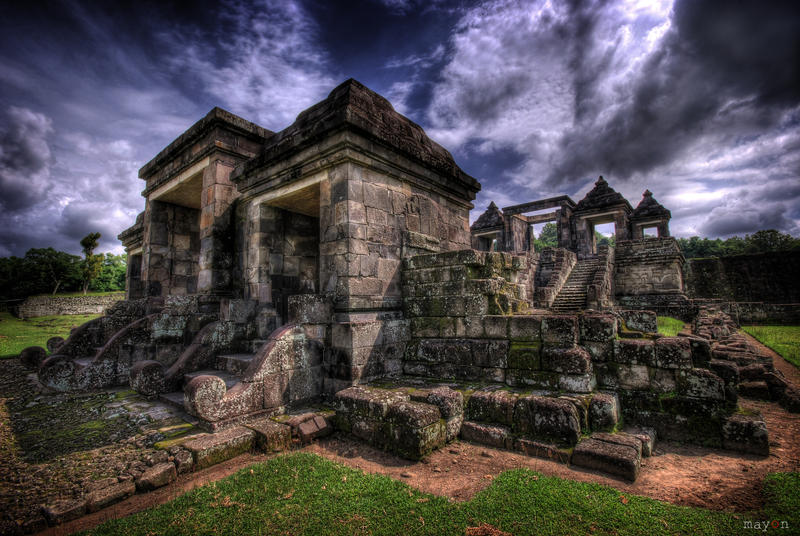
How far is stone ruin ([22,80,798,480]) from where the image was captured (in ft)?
10.6

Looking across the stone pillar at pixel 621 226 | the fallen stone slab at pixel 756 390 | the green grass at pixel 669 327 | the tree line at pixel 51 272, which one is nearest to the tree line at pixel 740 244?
the stone pillar at pixel 621 226

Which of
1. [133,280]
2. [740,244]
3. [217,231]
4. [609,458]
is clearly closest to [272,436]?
[609,458]

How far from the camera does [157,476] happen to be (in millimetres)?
2617

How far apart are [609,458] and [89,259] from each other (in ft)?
163

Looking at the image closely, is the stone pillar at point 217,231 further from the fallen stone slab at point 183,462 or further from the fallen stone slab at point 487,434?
the fallen stone slab at point 487,434

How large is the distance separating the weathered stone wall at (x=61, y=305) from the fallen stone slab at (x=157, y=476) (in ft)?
83.1

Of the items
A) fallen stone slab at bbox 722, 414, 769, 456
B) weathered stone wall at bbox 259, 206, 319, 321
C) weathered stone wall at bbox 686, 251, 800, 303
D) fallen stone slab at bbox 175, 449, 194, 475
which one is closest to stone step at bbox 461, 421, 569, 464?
fallen stone slab at bbox 722, 414, 769, 456

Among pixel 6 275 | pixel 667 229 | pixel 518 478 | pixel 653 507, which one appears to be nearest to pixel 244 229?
pixel 518 478

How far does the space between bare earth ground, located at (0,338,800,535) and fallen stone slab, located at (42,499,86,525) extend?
1.9 inches

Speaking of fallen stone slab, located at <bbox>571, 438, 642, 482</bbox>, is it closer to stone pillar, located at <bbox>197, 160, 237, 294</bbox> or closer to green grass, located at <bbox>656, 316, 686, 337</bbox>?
stone pillar, located at <bbox>197, 160, 237, 294</bbox>

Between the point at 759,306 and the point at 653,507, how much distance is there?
61.9 ft

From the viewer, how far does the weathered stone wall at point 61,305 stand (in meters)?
22.6

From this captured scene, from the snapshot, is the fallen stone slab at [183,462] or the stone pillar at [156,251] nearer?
the fallen stone slab at [183,462]

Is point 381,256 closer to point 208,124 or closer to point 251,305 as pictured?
point 251,305
